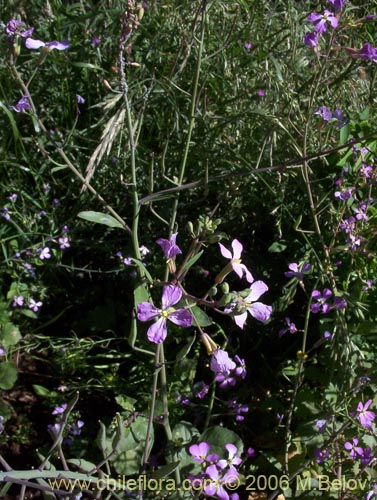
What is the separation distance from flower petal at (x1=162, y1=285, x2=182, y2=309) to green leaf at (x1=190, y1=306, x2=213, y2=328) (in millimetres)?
102

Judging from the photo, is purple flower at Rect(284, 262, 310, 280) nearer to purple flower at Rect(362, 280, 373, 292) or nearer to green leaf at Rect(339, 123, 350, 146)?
purple flower at Rect(362, 280, 373, 292)

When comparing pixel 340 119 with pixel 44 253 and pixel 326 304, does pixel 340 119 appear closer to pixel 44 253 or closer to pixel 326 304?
pixel 326 304

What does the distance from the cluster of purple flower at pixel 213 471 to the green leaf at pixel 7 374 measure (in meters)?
0.75

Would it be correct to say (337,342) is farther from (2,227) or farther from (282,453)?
(2,227)

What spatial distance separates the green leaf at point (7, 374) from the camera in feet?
6.65

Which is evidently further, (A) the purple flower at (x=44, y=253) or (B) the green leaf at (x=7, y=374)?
(A) the purple flower at (x=44, y=253)

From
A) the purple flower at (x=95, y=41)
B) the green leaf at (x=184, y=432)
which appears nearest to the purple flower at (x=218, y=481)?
the green leaf at (x=184, y=432)

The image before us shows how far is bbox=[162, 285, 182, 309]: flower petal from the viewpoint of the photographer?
A: 113 cm

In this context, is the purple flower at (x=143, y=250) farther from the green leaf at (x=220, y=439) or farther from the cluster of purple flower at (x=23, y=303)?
the green leaf at (x=220, y=439)

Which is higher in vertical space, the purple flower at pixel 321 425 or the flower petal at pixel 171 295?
the flower petal at pixel 171 295

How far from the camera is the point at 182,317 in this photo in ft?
3.72

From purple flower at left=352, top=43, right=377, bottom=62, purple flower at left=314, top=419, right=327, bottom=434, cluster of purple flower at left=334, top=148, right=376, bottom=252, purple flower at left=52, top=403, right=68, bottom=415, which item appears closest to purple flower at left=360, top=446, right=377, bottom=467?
purple flower at left=314, top=419, right=327, bottom=434

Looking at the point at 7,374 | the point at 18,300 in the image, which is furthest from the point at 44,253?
the point at 7,374

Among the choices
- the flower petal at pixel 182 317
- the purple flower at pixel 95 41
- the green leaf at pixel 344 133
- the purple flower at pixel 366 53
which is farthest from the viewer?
the purple flower at pixel 95 41
